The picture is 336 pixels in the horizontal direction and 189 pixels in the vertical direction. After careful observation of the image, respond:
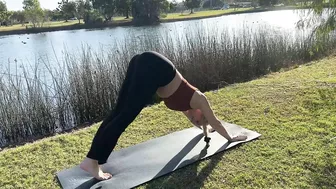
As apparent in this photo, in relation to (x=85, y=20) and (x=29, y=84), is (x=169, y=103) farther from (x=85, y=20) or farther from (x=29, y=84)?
(x=85, y=20)

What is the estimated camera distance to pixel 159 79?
1986 millimetres

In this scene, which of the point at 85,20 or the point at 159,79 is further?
the point at 85,20

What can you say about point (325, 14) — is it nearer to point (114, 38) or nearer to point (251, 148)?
point (251, 148)

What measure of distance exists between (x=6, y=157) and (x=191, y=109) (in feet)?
5.40

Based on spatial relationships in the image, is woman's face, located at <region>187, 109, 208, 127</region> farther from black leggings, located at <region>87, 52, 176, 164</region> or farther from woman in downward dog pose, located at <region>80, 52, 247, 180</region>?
black leggings, located at <region>87, 52, 176, 164</region>

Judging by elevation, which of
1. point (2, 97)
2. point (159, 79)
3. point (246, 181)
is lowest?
point (246, 181)

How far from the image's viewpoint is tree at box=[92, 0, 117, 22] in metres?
25.5

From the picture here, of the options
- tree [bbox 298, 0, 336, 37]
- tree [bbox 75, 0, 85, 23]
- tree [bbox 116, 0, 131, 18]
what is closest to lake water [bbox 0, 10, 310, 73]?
tree [bbox 298, 0, 336, 37]

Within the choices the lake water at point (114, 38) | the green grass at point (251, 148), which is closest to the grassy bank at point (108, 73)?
the lake water at point (114, 38)

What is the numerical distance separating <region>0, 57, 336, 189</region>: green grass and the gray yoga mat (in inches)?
3.2

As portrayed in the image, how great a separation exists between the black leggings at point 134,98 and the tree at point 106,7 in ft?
81.9

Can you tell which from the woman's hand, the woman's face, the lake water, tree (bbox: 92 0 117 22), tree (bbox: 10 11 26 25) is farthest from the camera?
tree (bbox: 10 11 26 25)

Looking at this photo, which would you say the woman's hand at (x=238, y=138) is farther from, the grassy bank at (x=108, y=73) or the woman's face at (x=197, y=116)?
the grassy bank at (x=108, y=73)

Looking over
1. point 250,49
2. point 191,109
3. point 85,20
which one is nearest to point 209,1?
point 85,20
